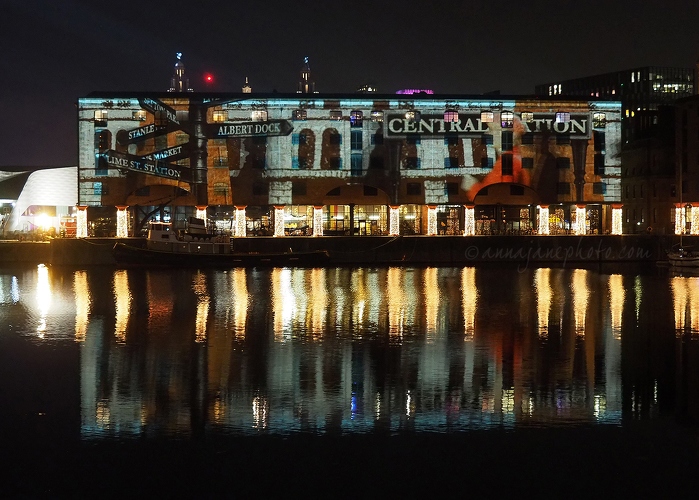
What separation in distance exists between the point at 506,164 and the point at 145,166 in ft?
99.3

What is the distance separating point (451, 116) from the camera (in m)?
80.2

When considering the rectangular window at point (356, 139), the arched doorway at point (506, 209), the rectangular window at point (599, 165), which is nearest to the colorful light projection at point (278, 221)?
the rectangular window at point (356, 139)

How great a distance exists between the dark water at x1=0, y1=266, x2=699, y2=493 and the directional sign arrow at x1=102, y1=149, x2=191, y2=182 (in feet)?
101

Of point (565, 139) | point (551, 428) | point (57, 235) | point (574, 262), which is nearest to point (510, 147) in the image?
point (565, 139)

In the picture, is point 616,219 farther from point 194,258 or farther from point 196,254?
point 194,258

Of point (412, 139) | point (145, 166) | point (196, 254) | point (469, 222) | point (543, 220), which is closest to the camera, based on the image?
point (196, 254)

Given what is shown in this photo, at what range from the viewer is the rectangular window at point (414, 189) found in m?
80.4

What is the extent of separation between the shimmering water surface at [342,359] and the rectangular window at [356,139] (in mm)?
33399

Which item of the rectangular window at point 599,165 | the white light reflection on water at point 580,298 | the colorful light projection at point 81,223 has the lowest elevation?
the white light reflection on water at point 580,298

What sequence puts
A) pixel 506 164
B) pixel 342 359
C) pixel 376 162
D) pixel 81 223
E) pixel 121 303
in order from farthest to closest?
1. pixel 506 164
2. pixel 376 162
3. pixel 81 223
4. pixel 121 303
5. pixel 342 359

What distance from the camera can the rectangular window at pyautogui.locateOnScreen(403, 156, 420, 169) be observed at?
3150 inches

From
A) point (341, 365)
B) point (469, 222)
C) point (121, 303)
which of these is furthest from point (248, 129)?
point (341, 365)

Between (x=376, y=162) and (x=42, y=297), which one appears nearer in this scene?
(x=42, y=297)

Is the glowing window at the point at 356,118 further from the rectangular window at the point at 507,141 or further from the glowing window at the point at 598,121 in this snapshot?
the glowing window at the point at 598,121
